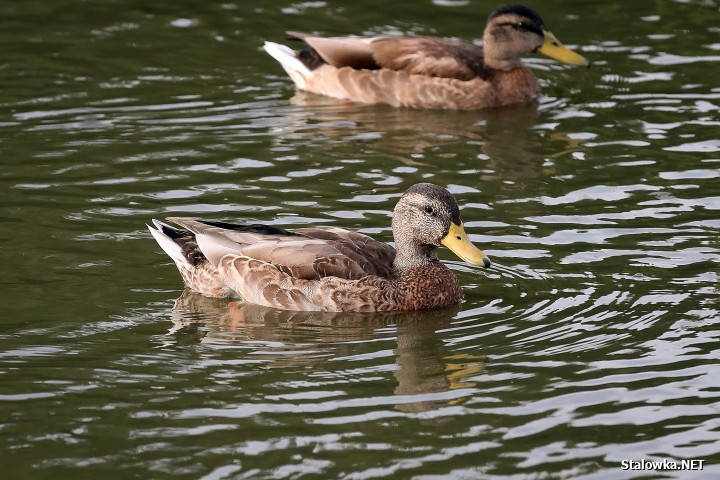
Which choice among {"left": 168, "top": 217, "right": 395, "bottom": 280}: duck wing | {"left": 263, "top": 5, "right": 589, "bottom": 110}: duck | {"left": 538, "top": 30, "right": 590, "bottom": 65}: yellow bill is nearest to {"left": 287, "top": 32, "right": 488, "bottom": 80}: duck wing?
{"left": 263, "top": 5, "right": 589, "bottom": 110}: duck

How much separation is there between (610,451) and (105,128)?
8477 mm

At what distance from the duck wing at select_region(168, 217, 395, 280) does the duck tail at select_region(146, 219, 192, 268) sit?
0.56 feet

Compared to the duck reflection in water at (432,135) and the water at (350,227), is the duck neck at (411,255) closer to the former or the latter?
the water at (350,227)

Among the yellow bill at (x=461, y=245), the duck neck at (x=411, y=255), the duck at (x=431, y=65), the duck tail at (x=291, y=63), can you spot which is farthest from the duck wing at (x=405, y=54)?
the yellow bill at (x=461, y=245)

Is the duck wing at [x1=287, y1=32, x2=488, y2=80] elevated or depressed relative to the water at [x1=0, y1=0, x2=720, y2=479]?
elevated

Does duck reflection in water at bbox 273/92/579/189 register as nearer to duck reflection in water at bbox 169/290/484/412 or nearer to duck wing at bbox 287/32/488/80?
duck wing at bbox 287/32/488/80

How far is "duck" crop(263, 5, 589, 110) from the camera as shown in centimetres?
1667

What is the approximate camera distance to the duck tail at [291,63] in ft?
56.0

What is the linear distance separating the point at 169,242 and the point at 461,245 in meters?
2.34

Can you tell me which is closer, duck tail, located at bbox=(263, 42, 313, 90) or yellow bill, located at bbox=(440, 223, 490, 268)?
yellow bill, located at bbox=(440, 223, 490, 268)

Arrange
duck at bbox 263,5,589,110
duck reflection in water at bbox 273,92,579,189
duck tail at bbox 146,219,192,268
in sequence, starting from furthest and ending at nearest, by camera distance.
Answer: duck at bbox 263,5,589,110
duck reflection in water at bbox 273,92,579,189
duck tail at bbox 146,219,192,268

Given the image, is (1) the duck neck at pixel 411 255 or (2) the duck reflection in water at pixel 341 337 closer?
(2) the duck reflection in water at pixel 341 337

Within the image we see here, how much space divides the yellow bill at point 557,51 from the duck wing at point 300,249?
6472 millimetres

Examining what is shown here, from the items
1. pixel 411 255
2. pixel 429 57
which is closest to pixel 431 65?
pixel 429 57
